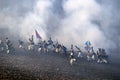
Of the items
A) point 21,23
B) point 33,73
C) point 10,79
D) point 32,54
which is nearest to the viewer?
point 10,79

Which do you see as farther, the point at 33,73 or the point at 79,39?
the point at 79,39

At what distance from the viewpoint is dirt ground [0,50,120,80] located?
39.8 meters

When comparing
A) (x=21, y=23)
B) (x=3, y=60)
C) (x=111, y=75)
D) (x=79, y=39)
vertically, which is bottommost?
A: (x=111, y=75)

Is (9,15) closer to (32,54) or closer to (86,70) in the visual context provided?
(32,54)

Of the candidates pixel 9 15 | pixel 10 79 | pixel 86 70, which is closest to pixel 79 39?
pixel 9 15

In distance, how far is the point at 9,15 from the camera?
104 metres

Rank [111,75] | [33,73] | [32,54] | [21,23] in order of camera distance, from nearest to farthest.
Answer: [33,73] < [111,75] < [32,54] < [21,23]

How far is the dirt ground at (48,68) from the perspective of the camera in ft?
130

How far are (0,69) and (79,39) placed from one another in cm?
5337

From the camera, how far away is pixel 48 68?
4634 centimetres

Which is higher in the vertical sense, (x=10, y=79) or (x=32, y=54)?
(x=32, y=54)

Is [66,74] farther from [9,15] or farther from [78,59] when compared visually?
[9,15]

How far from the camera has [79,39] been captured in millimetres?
92438

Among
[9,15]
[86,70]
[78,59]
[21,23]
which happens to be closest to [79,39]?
[21,23]
